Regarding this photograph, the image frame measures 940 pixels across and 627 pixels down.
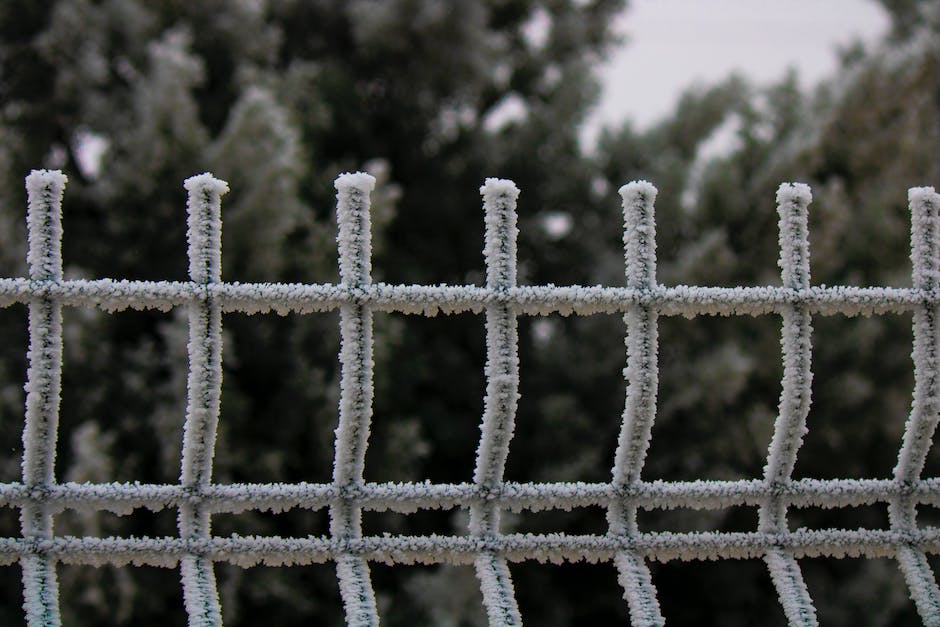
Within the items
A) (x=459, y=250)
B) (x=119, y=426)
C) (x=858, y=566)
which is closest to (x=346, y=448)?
(x=119, y=426)

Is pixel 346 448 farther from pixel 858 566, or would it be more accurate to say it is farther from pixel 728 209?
pixel 858 566

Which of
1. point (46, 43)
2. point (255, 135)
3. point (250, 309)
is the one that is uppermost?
point (46, 43)

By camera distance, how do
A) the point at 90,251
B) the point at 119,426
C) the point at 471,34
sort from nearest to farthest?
the point at 119,426 < the point at 90,251 < the point at 471,34

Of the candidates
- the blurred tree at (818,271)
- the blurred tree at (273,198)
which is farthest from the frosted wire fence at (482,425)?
the blurred tree at (818,271)

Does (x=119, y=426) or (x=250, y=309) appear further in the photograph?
(x=119, y=426)

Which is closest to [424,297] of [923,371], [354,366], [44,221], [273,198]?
[354,366]

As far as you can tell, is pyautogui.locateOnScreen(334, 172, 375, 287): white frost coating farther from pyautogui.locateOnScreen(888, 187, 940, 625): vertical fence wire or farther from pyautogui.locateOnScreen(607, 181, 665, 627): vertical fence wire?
pyautogui.locateOnScreen(888, 187, 940, 625): vertical fence wire

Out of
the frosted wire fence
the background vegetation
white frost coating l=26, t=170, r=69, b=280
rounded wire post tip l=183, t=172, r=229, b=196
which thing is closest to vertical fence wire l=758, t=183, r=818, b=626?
the frosted wire fence
